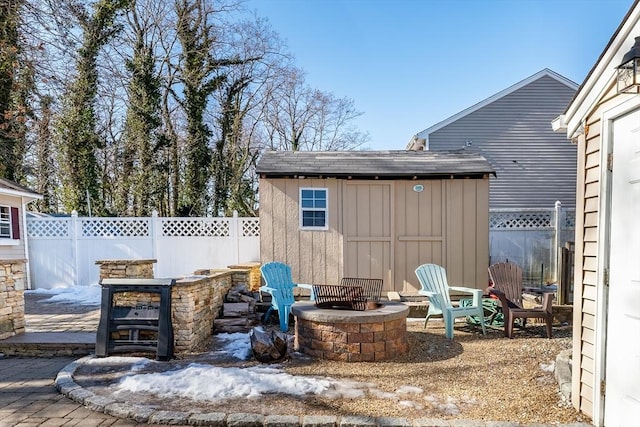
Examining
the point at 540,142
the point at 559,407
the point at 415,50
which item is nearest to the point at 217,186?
the point at 415,50

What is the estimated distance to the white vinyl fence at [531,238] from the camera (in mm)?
9016

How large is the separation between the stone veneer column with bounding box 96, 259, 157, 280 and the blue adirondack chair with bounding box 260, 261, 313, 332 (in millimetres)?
1956

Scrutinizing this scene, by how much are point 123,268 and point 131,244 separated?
432cm

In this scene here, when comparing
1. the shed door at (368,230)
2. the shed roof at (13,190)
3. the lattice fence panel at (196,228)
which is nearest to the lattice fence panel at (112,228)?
the lattice fence panel at (196,228)

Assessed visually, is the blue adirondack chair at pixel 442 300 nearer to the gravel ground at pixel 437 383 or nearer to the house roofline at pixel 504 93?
the gravel ground at pixel 437 383

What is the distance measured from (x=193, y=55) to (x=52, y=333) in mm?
11707

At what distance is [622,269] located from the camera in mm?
2303

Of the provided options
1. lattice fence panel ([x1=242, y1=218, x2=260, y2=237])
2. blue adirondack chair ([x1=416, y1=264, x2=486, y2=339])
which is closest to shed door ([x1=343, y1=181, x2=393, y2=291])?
blue adirondack chair ([x1=416, y1=264, x2=486, y2=339])

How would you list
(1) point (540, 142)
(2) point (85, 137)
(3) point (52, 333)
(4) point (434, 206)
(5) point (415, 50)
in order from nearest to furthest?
1. (3) point (52, 333)
2. (4) point (434, 206)
3. (1) point (540, 142)
4. (2) point (85, 137)
5. (5) point (415, 50)

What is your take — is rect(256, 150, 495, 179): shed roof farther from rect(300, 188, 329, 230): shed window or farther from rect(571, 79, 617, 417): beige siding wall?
rect(571, 79, 617, 417): beige siding wall

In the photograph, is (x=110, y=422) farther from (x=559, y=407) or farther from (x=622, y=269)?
(x=622, y=269)

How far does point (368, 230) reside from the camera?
21.7 ft

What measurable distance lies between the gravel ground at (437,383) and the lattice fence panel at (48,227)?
7.14m

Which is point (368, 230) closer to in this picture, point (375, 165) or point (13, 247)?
point (375, 165)
